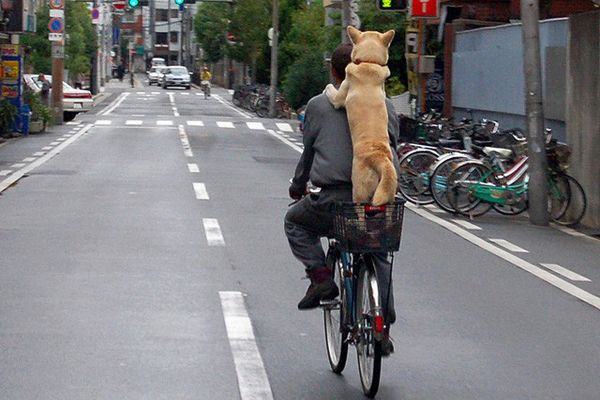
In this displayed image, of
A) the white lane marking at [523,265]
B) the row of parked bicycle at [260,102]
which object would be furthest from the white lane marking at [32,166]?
the row of parked bicycle at [260,102]

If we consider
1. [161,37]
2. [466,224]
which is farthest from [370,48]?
[161,37]

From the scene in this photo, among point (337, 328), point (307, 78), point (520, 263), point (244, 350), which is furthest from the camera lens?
point (307, 78)

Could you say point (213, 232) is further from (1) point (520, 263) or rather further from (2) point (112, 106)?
(2) point (112, 106)

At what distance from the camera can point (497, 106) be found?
2694cm

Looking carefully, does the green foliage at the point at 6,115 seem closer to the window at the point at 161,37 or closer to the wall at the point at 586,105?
the wall at the point at 586,105

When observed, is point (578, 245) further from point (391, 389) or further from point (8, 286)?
point (391, 389)

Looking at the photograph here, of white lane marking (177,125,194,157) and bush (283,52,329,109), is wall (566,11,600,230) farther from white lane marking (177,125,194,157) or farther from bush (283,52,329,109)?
bush (283,52,329,109)

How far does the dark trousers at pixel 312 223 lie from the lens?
6621mm

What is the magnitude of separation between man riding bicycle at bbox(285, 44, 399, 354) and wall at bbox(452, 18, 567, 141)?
1386 centimetres

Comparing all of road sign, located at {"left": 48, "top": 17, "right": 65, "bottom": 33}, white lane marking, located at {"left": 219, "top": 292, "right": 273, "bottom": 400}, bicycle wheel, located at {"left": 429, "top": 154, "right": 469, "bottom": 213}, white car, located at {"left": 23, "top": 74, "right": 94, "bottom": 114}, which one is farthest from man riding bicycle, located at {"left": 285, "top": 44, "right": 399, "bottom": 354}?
white car, located at {"left": 23, "top": 74, "right": 94, "bottom": 114}

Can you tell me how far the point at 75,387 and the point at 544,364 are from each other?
272 cm

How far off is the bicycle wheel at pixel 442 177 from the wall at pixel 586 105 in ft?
4.94

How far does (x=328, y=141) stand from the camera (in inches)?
261

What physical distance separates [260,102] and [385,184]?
48.5m
